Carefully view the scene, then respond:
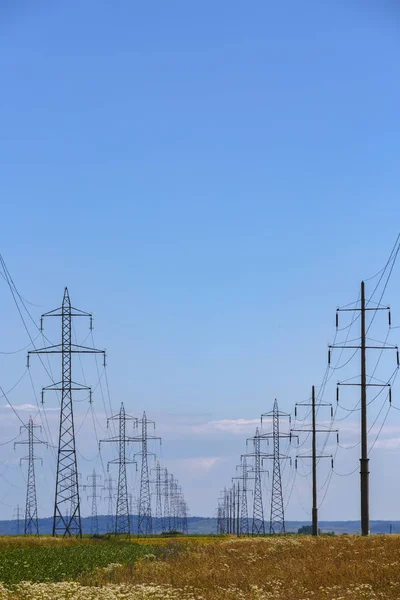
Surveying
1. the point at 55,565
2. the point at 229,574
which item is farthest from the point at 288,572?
the point at 55,565

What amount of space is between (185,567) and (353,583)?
8978mm

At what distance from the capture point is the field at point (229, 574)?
24953mm

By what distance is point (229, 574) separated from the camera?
101 ft

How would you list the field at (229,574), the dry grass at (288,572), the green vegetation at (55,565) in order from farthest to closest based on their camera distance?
the green vegetation at (55,565) → the dry grass at (288,572) → the field at (229,574)

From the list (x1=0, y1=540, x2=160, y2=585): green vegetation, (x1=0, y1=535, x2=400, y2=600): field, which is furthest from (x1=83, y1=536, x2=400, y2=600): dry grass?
(x1=0, y1=540, x2=160, y2=585): green vegetation

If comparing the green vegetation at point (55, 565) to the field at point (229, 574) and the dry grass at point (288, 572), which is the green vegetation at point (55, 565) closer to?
the field at point (229, 574)

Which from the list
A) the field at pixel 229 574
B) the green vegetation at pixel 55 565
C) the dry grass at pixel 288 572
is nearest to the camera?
the field at pixel 229 574

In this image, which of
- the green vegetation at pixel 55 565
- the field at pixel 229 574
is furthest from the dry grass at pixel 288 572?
the green vegetation at pixel 55 565

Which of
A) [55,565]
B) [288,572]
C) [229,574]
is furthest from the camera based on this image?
[55,565]

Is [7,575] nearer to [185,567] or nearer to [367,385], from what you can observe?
[185,567]

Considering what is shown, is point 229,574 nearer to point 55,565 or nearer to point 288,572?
point 288,572

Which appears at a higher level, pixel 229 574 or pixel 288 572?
pixel 288 572

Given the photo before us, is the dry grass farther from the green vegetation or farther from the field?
the green vegetation

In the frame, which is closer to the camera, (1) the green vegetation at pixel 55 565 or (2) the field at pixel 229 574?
(2) the field at pixel 229 574
